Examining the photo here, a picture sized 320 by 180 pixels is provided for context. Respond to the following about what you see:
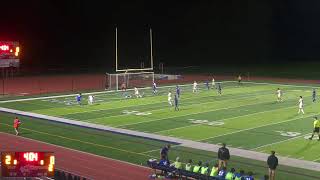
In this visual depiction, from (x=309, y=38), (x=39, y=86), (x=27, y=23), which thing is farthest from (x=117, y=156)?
(x=309, y=38)

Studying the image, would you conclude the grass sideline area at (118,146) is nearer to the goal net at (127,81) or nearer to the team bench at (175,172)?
the team bench at (175,172)

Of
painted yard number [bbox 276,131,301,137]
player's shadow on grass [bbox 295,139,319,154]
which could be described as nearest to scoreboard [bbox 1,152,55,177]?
player's shadow on grass [bbox 295,139,319,154]

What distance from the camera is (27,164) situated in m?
12.8

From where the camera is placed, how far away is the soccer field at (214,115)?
80.6 ft

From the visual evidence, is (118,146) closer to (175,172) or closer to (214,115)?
(175,172)

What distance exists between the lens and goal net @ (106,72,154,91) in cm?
4948

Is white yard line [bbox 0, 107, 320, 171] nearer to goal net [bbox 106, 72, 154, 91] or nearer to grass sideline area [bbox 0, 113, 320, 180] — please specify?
grass sideline area [bbox 0, 113, 320, 180]

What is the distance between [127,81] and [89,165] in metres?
32.6

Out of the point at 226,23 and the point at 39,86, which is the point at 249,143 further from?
the point at 226,23

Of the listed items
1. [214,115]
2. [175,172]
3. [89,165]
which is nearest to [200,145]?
[89,165]

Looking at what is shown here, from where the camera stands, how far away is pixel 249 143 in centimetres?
2395

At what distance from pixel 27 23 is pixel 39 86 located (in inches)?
1082

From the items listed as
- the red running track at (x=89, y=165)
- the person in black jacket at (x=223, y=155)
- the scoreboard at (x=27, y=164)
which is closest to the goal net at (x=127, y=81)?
the red running track at (x=89, y=165)

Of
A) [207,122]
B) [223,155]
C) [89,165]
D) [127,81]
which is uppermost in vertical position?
[127,81]
